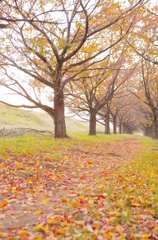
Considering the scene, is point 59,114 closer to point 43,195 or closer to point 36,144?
point 36,144

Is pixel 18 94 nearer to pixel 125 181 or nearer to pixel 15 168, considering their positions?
pixel 15 168

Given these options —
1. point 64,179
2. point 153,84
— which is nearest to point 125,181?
point 64,179

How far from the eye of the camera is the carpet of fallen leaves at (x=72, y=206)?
9.92 feet

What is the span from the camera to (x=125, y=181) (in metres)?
5.71

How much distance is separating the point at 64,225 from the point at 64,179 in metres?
2.84

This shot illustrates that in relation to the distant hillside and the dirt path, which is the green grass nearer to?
the dirt path

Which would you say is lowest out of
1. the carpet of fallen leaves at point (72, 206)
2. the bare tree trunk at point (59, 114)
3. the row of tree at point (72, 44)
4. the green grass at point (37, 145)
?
the carpet of fallen leaves at point (72, 206)

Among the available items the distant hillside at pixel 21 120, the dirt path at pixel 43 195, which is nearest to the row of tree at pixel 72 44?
the dirt path at pixel 43 195

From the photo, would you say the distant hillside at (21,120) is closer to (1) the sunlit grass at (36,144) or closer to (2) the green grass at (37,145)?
(1) the sunlit grass at (36,144)

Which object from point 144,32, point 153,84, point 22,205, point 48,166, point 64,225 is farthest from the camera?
point 153,84

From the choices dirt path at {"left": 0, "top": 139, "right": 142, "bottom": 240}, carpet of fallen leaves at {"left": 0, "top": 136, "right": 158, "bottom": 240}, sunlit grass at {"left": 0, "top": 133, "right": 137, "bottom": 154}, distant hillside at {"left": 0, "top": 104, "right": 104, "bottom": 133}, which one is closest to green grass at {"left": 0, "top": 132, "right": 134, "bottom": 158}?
sunlit grass at {"left": 0, "top": 133, "right": 137, "bottom": 154}

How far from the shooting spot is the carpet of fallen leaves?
3.02 m

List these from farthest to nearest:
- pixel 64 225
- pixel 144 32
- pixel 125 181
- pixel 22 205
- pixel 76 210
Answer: pixel 144 32
pixel 125 181
pixel 22 205
pixel 76 210
pixel 64 225

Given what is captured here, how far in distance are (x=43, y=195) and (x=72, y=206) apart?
100cm
